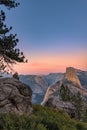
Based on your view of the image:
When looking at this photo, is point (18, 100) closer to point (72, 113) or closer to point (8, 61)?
point (8, 61)

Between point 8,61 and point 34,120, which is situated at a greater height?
point 8,61

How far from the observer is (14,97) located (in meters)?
28.0

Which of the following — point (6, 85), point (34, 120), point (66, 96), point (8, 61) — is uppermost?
point (8, 61)

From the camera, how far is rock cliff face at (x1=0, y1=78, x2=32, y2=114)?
88.8ft

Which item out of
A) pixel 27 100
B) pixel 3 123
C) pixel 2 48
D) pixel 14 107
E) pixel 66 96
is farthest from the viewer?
pixel 66 96

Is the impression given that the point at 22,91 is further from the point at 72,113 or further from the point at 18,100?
the point at 72,113

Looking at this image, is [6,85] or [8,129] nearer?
[8,129]

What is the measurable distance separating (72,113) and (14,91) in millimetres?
23359

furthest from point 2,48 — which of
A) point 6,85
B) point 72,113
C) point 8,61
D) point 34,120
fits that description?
point 72,113

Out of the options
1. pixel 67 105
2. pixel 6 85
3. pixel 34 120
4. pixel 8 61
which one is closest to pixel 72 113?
pixel 67 105

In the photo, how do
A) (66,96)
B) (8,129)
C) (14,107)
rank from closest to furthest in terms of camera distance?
(8,129) < (14,107) < (66,96)

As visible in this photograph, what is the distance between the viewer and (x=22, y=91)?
96.8 feet

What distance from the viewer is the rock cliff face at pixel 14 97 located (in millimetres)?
27070

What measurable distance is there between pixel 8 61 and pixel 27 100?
5.42 m
